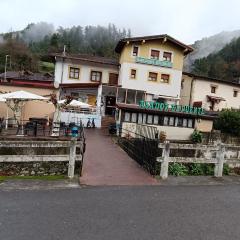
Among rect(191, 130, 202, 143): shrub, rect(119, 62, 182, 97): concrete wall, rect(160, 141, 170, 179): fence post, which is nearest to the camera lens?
rect(160, 141, 170, 179): fence post

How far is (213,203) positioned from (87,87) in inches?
1096

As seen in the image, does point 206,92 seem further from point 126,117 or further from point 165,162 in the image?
point 165,162

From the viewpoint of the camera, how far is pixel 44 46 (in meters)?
99.4

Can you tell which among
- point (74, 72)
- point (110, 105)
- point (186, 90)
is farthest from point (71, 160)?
point (186, 90)

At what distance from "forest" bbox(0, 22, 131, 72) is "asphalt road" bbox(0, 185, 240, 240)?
1614 inches

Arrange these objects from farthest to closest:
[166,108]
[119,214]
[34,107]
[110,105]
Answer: [110,105]
[34,107]
[166,108]
[119,214]

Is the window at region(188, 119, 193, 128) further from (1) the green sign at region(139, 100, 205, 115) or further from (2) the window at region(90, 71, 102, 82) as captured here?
(2) the window at region(90, 71, 102, 82)

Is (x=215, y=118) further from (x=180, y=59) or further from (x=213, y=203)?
(x=213, y=203)

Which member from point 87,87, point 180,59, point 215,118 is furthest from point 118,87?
point 215,118

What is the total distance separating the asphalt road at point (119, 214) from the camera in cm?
555

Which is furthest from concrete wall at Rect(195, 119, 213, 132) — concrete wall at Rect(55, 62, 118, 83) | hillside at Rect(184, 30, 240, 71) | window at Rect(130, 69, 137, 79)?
hillside at Rect(184, 30, 240, 71)

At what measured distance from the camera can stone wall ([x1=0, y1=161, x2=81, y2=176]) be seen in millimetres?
10904

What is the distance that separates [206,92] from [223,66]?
42947 mm

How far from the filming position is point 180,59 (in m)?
39.0
